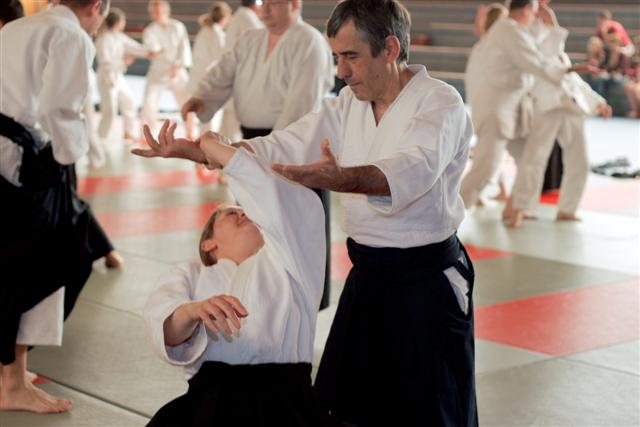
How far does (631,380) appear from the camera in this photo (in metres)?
4.91

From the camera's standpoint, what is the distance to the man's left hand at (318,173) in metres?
2.68

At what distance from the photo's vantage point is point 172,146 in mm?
3123

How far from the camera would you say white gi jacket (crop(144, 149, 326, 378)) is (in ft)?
9.57

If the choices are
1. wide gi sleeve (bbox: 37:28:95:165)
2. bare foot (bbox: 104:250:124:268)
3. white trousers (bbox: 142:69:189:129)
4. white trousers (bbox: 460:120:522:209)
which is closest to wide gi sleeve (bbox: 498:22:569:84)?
white trousers (bbox: 460:120:522:209)

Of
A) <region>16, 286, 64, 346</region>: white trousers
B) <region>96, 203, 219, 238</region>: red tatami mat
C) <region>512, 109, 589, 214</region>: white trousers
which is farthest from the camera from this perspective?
<region>512, 109, 589, 214</region>: white trousers

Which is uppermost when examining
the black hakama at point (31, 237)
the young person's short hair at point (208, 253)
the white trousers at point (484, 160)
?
the young person's short hair at point (208, 253)

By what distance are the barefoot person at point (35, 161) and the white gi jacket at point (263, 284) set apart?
65.1 inches

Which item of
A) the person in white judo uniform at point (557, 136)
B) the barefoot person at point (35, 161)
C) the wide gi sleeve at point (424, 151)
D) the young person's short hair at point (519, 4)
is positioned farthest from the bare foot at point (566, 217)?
the wide gi sleeve at point (424, 151)

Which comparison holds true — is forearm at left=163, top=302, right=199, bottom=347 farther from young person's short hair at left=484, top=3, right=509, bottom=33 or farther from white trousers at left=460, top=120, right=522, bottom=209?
young person's short hair at left=484, top=3, right=509, bottom=33

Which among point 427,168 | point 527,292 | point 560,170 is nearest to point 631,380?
point 527,292

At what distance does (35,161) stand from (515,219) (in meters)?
4.99

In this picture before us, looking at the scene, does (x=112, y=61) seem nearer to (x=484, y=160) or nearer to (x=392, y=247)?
(x=484, y=160)

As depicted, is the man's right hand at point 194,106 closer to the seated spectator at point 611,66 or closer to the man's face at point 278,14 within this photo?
the man's face at point 278,14

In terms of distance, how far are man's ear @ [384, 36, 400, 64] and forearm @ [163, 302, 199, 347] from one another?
959 millimetres
